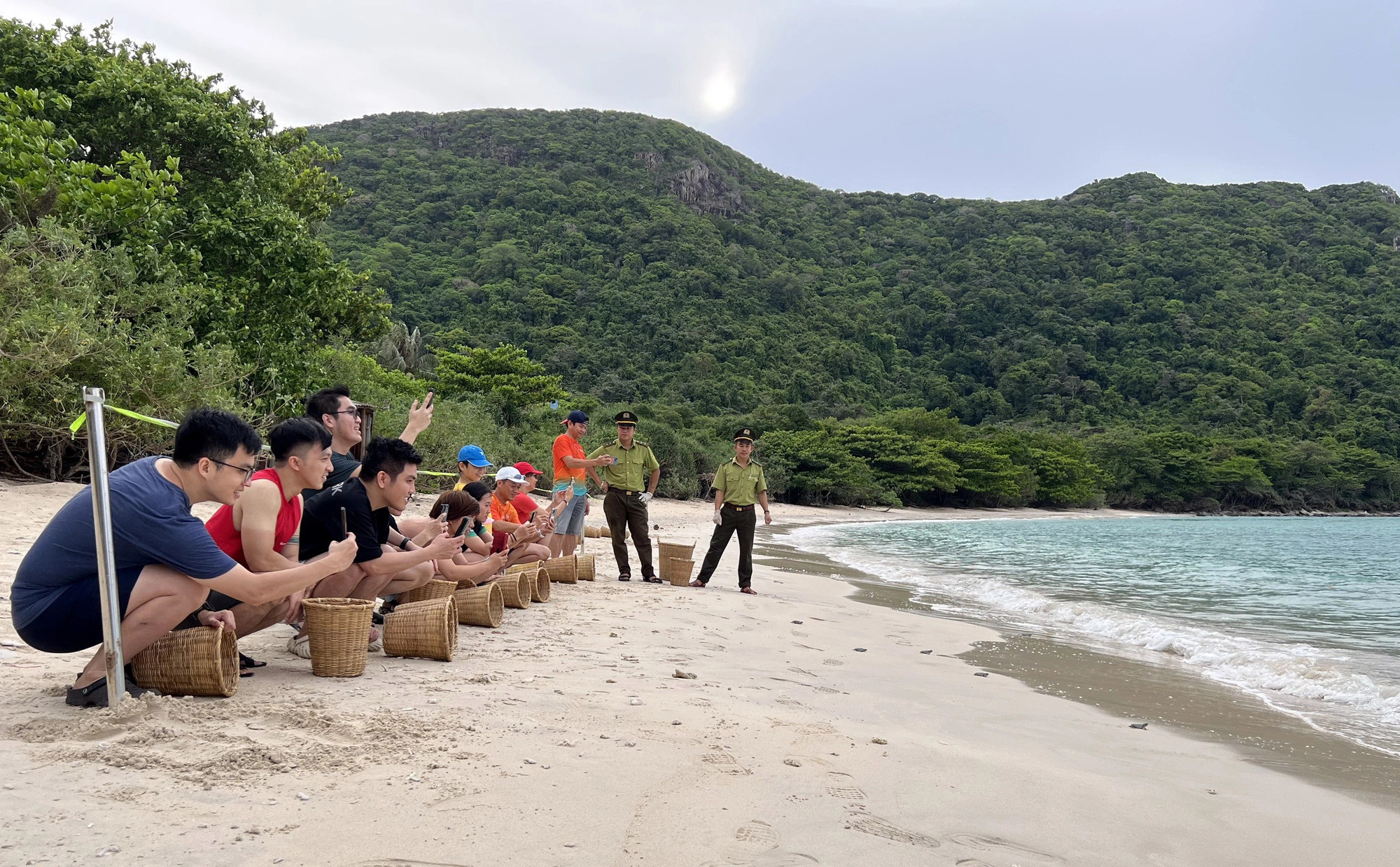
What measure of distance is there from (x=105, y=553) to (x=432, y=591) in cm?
238

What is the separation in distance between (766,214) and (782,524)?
6513 cm

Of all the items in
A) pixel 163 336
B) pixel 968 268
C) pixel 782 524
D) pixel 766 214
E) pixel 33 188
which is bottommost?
pixel 782 524

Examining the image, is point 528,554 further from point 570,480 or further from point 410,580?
point 410,580

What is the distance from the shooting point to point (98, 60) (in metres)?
14.2

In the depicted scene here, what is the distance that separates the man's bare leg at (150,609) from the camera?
10.8ft

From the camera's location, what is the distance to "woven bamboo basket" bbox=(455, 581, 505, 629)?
220 inches

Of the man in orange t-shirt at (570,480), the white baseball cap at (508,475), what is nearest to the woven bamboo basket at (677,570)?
the man in orange t-shirt at (570,480)

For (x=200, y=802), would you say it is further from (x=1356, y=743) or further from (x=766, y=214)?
(x=766, y=214)

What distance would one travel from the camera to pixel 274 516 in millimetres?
3857

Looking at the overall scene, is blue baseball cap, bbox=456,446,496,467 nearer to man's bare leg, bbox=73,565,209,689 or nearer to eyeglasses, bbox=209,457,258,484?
eyeglasses, bbox=209,457,258,484

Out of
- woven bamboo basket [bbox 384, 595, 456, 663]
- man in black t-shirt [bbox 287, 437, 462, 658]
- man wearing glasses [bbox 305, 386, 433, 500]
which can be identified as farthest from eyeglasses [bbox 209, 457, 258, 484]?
man wearing glasses [bbox 305, 386, 433, 500]

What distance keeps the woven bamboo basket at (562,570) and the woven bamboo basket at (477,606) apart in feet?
7.51

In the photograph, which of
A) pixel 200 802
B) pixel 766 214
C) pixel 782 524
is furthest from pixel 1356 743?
pixel 766 214

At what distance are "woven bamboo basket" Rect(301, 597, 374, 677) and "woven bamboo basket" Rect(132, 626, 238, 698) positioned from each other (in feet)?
1.91
